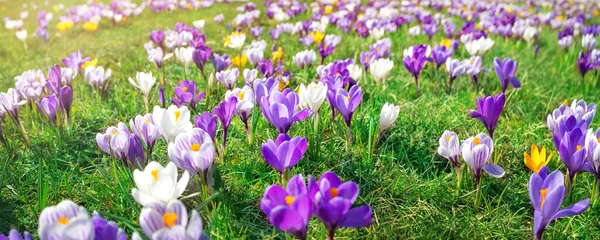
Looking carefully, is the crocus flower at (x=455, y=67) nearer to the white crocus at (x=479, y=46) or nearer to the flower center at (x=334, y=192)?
the white crocus at (x=479, y=46)

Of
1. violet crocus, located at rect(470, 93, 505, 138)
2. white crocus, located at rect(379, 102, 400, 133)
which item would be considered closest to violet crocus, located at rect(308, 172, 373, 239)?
white crocus, located at rect(379, 102, 400, 133)

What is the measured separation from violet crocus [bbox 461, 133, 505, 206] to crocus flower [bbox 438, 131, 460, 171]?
0.30ft

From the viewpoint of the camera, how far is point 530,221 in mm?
2107

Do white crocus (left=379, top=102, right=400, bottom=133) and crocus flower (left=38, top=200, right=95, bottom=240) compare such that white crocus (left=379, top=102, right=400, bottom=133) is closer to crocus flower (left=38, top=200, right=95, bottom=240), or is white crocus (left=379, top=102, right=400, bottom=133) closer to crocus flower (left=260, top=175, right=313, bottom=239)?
crocus flower (left=260, top=175, right=313, bottom=239)

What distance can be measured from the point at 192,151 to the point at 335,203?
63 cm

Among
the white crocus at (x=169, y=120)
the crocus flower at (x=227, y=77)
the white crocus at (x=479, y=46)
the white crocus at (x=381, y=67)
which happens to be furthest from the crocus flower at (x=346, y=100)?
the white crocus at (x=479, y=46)

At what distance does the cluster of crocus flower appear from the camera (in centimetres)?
141

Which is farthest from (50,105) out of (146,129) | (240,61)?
(240,61)

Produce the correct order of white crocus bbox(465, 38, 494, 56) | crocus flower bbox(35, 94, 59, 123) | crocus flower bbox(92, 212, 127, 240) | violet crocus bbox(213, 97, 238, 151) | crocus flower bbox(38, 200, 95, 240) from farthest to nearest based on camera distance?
white crocus bbox(465, 38, 494, 56)
crocus flower bbox(35, 94, 59, 123)
violet crocus bbox(213, 97, 238, 151)
crocus flower bbox(92, 212, 127, 240)
crocus flower bbox(38, 200, 95, 240)

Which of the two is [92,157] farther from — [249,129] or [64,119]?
[249,129]

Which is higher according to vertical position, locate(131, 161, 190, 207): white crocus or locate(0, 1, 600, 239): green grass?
locate(131, 161, 190, 207): white crocus

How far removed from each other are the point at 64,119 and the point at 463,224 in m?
2.34

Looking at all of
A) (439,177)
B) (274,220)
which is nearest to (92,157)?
(274,220)

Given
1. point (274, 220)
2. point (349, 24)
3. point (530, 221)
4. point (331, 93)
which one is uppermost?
point (274, 220)
